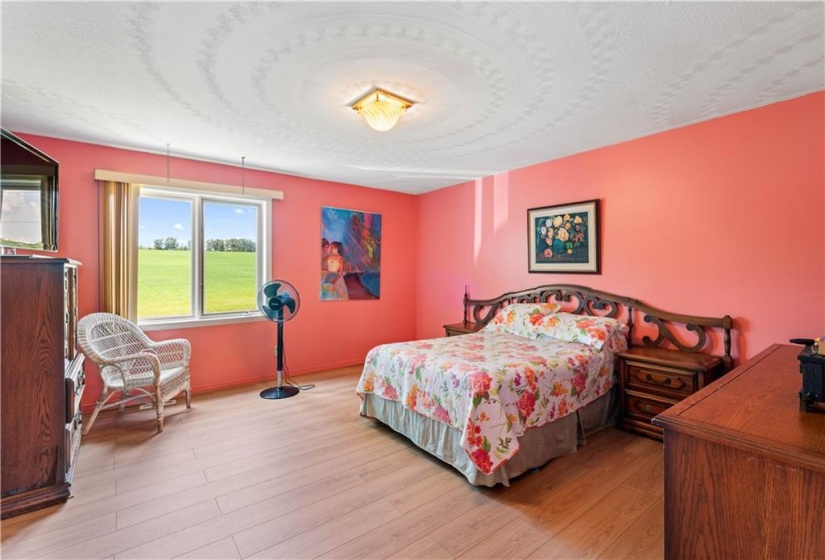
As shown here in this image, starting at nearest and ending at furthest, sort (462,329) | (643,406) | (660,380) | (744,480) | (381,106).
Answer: (744,480)
(381,106)
(660,380)
(643,406)
(462,329)

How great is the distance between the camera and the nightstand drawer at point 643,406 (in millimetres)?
2768

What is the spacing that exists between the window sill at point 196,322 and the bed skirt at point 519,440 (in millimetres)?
1884

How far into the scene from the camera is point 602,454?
102 inches

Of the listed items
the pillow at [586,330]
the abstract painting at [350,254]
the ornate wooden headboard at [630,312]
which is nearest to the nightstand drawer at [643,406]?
the pillow at [586,330]

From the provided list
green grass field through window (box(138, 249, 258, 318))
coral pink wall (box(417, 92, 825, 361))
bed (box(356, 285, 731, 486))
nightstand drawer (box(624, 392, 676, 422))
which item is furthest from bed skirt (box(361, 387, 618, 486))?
green grass field through window (box(138, 249, 258, 318))

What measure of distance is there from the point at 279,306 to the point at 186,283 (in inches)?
41.5

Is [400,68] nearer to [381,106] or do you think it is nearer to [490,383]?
[381,106]

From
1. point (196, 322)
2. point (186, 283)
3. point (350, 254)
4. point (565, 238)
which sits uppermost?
point (565, 238)

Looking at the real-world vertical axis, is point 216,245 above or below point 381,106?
below

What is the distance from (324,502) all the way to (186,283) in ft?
9.61

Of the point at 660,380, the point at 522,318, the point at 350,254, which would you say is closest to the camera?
the point at 660,380

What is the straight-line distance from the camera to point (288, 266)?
446 centimetres

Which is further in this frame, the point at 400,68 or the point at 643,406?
the point at 643,406

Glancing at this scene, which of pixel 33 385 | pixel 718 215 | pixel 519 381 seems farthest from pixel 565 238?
pixel 33 385
